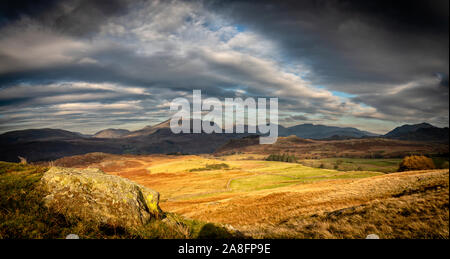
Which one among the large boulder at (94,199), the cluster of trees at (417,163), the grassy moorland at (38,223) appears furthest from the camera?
the cluster of trees at (417,163)

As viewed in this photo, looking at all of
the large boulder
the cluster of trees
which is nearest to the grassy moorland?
the large boulder

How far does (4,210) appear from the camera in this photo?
23.2ft

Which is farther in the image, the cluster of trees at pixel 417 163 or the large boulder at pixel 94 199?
the cluster of trees at pixel 417 163

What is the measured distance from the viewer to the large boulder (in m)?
7.89

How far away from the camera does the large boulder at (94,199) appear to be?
25.9ft

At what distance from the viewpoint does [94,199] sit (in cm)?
853

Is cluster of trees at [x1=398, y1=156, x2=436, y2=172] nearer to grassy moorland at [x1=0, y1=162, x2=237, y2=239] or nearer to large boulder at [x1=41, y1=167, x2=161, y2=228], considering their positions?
grassy moorland at [x1=0, y1=162, x2=237, y2=239]

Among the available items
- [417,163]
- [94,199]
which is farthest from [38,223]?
[417,163]

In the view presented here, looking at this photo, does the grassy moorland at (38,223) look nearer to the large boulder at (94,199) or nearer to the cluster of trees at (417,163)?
the large boulder at (94,199)

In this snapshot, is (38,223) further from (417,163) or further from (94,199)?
(417,163)

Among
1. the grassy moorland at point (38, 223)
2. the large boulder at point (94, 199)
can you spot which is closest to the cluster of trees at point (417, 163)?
the grassy moorland at point (38, 223)
